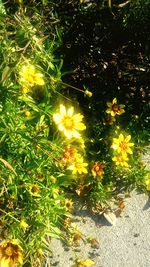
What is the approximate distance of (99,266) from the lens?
241 centimetres

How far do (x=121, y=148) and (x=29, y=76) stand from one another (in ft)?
2.09

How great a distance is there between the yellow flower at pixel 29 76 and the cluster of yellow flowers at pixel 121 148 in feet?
1.71

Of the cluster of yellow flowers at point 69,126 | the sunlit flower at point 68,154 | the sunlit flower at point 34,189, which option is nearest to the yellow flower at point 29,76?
the cluster of yellow flowers at point 69,126

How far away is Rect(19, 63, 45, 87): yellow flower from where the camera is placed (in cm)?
217

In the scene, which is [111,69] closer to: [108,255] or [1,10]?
[1,10]

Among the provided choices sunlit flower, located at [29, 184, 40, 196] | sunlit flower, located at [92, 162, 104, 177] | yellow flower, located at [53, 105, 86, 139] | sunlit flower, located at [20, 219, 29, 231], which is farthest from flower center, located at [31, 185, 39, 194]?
sunlit flower, located at [92, 162, 104, 177]

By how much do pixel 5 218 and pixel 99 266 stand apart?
0.56 metres

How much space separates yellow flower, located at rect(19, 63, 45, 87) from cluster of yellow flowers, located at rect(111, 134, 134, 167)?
0.52m

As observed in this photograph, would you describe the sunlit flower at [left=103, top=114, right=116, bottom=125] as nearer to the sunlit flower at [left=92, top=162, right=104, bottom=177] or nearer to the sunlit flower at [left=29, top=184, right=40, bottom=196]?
the sunlit flower at [left=92, top=162, right=104, bottom=177]

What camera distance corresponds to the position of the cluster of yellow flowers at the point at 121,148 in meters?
2.45

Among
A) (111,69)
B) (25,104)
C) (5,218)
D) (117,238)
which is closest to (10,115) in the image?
(25,104)

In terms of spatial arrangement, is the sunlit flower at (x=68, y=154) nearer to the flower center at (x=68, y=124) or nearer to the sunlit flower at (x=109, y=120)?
the flower center at (x=68, y=124)

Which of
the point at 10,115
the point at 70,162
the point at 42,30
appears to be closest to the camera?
the point at 10,115

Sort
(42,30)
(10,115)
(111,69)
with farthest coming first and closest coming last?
1. (111,69)
2. (42,30)
3. (10,115)
